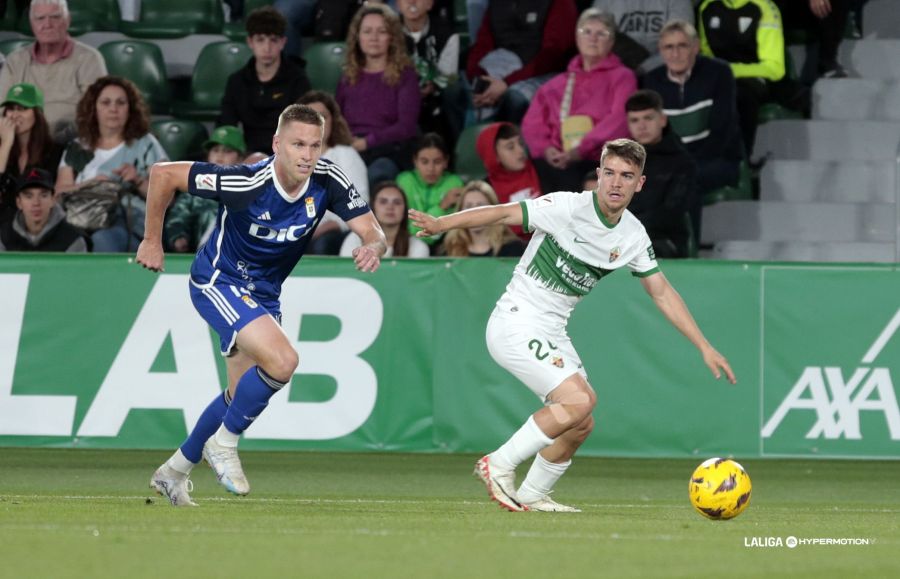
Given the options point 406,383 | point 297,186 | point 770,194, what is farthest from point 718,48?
point 297,186

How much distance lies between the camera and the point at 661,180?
14125 mm

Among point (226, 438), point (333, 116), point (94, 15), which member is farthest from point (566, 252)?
point (94, 15)

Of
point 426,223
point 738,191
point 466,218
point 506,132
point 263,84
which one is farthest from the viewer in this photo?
point 738,191

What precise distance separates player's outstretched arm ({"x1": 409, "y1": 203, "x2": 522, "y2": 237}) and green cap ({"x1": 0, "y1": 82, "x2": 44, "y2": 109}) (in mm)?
7011

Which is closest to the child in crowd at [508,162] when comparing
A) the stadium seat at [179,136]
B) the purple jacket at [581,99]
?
the purple jacket at [581,99]

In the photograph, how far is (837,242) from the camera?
1577cm

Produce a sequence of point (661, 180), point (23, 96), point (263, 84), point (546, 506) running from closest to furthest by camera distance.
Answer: point (546, 506) → point (661, 180) → point (23, 96) → point (263, 84)

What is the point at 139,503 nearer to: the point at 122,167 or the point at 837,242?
the point at 122,167

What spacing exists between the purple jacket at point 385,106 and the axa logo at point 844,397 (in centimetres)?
474

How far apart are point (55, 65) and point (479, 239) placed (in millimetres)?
4884

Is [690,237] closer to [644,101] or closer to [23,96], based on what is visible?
[644,101]

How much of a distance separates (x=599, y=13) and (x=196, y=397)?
5357 millimetres

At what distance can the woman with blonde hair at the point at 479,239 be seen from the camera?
44.6 ft

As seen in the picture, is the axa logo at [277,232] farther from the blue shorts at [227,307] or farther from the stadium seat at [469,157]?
the stadium seat at [469,157]
